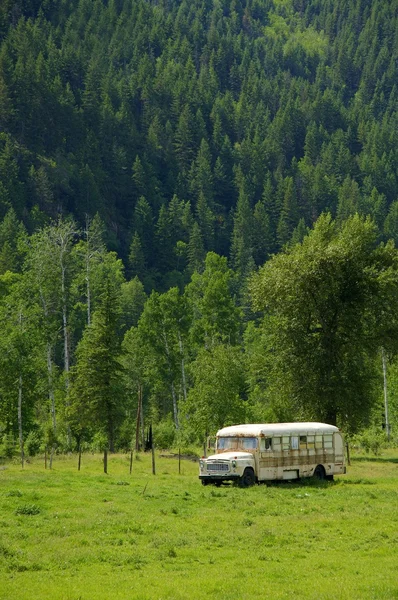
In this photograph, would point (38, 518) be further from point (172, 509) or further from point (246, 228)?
point (246, 228)

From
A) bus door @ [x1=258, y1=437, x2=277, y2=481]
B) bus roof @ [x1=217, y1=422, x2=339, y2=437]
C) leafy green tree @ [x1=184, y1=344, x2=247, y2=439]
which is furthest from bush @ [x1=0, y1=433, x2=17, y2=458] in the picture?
bus door @ [x1=258, y1=437, x2=277, y2=481]

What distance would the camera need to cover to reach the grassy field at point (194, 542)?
16.7 metres

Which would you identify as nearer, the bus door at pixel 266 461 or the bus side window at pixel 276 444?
the bus door at pixel 266 461

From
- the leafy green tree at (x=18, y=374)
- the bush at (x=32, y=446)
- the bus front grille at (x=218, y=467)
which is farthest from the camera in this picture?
the bush at (x=32, y=446)

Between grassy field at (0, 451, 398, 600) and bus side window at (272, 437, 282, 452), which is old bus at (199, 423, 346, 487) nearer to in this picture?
bus side window at (272, 437, 282, 452)

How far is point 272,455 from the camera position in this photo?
120 ft

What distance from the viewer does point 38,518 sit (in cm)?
2492

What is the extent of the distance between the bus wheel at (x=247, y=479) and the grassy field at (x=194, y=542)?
1320 millimetres

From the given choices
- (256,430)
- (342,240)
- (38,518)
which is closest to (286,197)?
(342,240)

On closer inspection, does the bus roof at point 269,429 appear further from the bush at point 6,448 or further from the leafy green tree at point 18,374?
the bush at point 6,448

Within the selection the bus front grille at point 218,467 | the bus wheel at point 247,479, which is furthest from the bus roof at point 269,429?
the bus front grille at point 218,467

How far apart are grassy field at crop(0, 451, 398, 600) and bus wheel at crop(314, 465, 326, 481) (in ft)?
11.7

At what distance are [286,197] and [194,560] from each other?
18270cm

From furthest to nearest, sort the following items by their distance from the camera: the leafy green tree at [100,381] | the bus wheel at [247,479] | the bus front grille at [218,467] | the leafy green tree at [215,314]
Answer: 1. the leafy green tree at [215,314]
2. the leafy green tree at [100,381]
3. the bus wheel at [247,479]
4. the bus front grille at [218,467]
